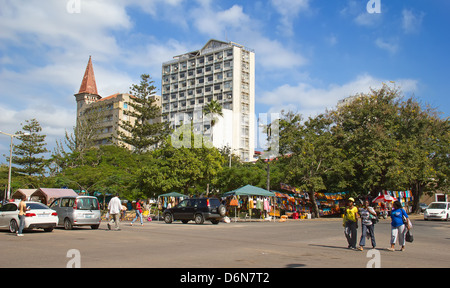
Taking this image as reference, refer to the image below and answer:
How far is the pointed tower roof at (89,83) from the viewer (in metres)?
113

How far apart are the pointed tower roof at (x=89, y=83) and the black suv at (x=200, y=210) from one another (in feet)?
308

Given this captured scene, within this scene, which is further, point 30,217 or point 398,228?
point 30,217

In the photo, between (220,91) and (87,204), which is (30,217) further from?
(220,91)

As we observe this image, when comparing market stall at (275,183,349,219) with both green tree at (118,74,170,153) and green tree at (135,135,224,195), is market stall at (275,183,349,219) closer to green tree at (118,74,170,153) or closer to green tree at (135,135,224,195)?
green tree at (135,135,224,195)

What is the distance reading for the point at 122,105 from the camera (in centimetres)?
10312

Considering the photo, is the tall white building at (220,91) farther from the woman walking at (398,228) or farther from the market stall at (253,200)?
the woman walking at (398,228)

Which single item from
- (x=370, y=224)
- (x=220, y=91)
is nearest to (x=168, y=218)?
(x=370, y=224)

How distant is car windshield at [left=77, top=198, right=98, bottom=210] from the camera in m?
20.0

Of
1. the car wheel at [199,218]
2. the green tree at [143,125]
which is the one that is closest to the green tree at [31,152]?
the green tree at [143,125]

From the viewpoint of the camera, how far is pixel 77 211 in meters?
19.8

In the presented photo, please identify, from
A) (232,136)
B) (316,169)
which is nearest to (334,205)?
(316,169)

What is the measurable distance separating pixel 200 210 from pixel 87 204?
8738mm

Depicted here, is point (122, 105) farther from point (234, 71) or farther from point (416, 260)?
point (416, 260)
